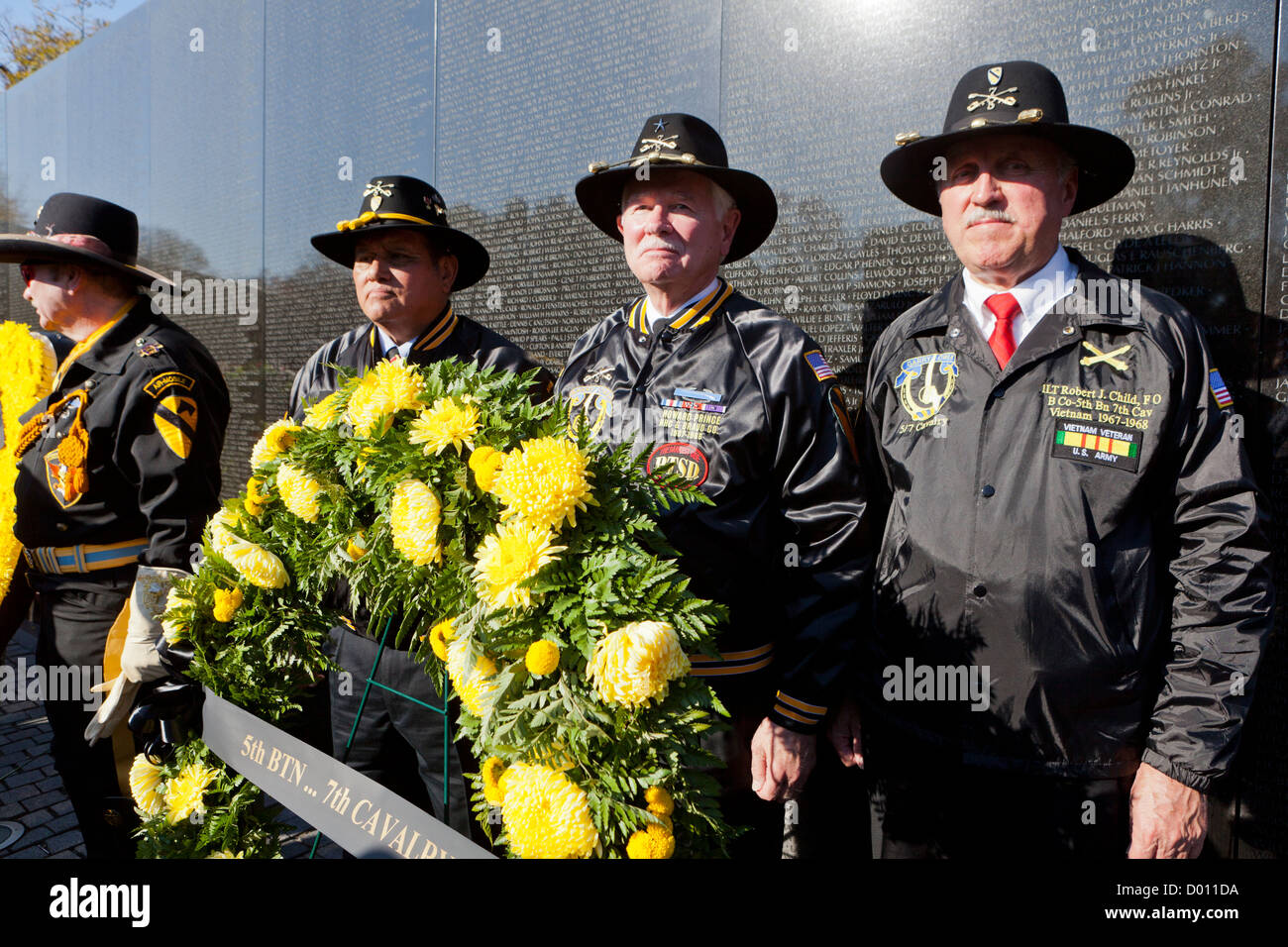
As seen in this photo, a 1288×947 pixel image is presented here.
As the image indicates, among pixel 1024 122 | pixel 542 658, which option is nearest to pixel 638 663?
pixel 542 658

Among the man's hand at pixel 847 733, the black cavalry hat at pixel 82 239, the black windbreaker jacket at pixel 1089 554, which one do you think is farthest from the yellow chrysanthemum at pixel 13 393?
the black windbreaker jacket at pixel 1089 554

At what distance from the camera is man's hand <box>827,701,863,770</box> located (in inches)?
96.6

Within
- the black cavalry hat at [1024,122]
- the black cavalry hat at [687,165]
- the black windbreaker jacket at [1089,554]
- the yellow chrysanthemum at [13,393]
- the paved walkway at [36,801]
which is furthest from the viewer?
the paved walkway at [36,801]

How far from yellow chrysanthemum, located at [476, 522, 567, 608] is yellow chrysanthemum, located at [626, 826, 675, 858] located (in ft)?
1.44

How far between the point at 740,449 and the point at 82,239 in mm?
3161

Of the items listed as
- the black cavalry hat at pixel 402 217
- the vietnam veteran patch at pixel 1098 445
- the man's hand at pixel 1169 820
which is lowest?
the man's hand at pixel 1169 820

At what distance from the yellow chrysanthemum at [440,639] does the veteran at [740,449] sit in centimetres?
89

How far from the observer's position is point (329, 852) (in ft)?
11.5

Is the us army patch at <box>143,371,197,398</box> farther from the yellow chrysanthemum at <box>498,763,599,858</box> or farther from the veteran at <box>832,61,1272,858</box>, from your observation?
the veteran at <box>832,61,1272,858</box>

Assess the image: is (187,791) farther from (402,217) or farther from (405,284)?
(402,217)

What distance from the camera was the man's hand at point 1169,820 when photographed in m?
1.88

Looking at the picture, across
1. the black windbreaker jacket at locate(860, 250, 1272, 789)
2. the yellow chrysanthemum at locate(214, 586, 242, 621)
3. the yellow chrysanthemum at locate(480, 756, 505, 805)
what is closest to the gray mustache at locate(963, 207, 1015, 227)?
the black windbreaker jacket at locate(860, 250, 1272, 789)

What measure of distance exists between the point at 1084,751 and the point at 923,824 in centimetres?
53

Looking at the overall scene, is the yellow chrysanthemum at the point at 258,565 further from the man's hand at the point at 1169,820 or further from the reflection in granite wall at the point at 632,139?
the reflection in granite wall at the point at 632,139
